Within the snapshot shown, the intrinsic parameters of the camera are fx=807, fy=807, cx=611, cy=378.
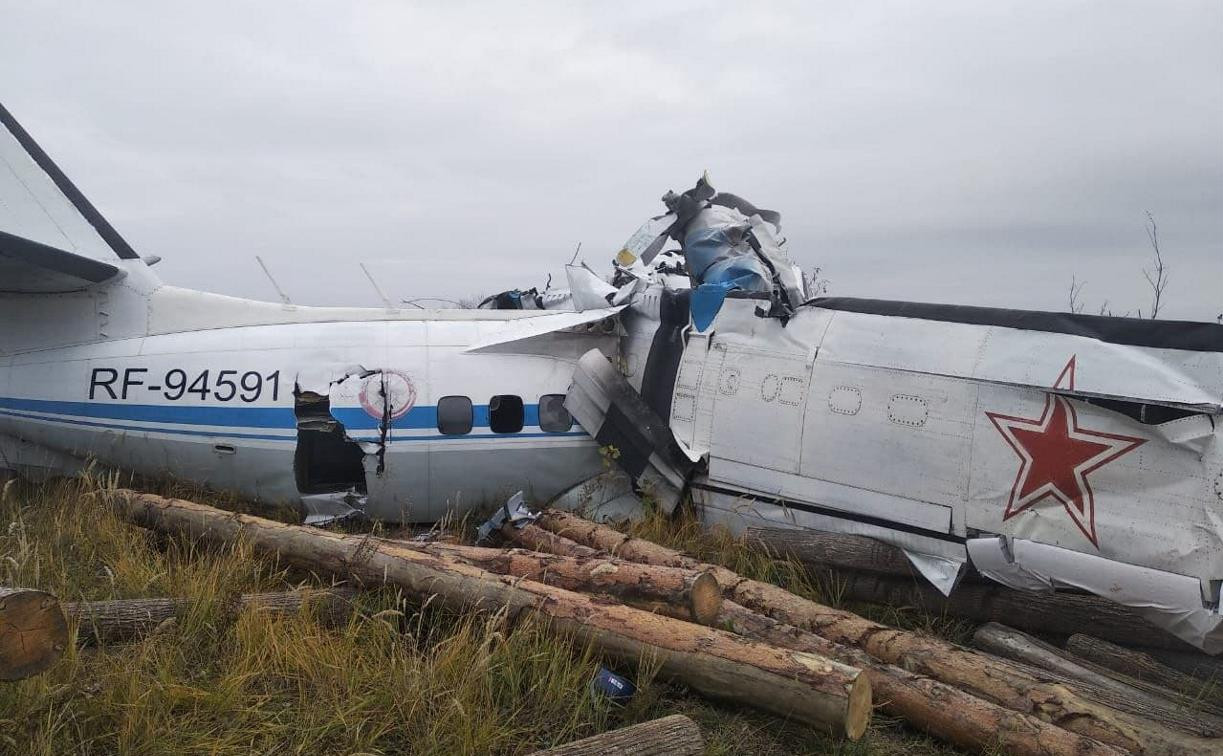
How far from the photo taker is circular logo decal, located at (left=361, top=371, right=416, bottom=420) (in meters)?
8.31

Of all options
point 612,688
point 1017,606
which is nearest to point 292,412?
point 612,688

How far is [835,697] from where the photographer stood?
13.3ft

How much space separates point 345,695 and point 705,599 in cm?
222

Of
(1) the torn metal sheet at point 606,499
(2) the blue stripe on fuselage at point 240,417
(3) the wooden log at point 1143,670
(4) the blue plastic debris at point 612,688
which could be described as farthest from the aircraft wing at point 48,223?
(3) the wooden log at point 1143,670

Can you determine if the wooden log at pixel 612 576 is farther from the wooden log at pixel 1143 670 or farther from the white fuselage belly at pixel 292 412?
the wooden log at pixel 1143 670

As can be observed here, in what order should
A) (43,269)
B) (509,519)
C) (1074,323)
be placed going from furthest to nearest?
1. (43,269)
2. (509,519)
3. (1074,323)

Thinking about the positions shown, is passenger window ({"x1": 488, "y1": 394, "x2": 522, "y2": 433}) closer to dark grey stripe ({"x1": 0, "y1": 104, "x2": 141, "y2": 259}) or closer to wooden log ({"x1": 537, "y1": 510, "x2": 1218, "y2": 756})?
Result: wooden log ({"x1": 537, "y1": 510, "x2": 1218, "y2": 756})

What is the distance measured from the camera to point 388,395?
329 inches

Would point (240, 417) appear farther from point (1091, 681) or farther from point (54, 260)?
point (1091, 681)

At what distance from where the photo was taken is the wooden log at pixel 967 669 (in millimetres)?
4562

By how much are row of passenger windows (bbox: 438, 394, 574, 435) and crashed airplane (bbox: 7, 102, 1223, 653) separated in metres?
0.03

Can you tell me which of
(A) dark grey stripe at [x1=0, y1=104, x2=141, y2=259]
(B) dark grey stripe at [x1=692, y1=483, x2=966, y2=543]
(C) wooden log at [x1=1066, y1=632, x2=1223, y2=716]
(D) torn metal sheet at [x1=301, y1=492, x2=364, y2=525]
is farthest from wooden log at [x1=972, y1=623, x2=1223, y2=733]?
(A) dark grey stripe at [x1=0, y1=104, x2=141, y2=259]

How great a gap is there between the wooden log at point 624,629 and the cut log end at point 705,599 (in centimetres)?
24

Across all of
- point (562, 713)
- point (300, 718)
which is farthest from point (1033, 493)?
point (300, 718)
